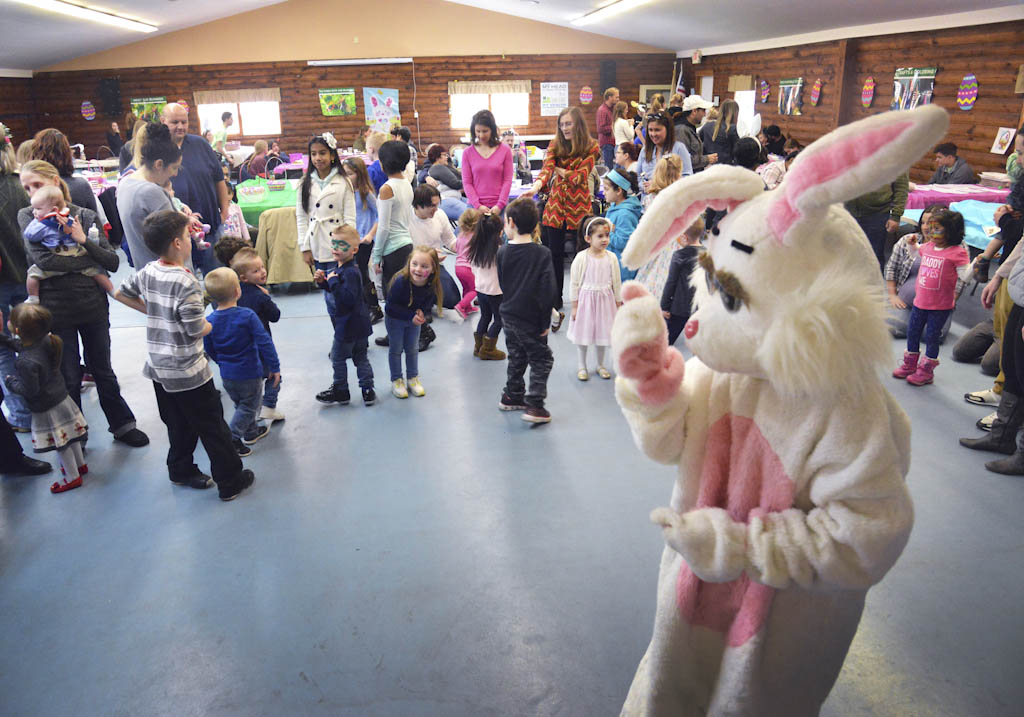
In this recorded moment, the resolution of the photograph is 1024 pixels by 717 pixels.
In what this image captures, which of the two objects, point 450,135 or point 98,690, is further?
point 450,135

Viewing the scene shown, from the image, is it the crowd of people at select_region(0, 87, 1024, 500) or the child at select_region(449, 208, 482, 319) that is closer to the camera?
the crowd of people at select_region(0, 87, 1024, 500)

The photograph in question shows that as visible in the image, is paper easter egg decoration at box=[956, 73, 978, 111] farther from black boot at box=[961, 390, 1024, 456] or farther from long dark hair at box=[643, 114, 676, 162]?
black boot at box=[961, 390, 1024, 456]

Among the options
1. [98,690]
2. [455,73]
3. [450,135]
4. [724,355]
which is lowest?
[98,690]

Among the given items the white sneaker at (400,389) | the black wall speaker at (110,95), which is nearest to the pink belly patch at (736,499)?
the white sneaker at (400,389)

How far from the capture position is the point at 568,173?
4645 millimetres

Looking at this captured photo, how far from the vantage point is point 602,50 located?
13.8m

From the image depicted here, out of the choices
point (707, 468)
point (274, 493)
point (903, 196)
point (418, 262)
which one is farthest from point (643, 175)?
point (707, 468)

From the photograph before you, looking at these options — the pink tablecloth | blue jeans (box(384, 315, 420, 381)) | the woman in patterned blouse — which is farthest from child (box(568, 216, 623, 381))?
the pink tablecloth

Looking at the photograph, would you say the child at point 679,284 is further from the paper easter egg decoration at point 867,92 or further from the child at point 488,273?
the paper easter egg decoration at point 867,92

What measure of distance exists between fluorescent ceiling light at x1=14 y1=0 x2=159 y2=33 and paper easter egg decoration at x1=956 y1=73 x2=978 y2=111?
10534mm

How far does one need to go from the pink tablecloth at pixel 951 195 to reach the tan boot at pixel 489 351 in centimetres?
414

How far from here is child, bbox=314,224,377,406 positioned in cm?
357

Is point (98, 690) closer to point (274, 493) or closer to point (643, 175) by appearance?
point (274, 493)

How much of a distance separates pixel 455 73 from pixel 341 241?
11463mm
